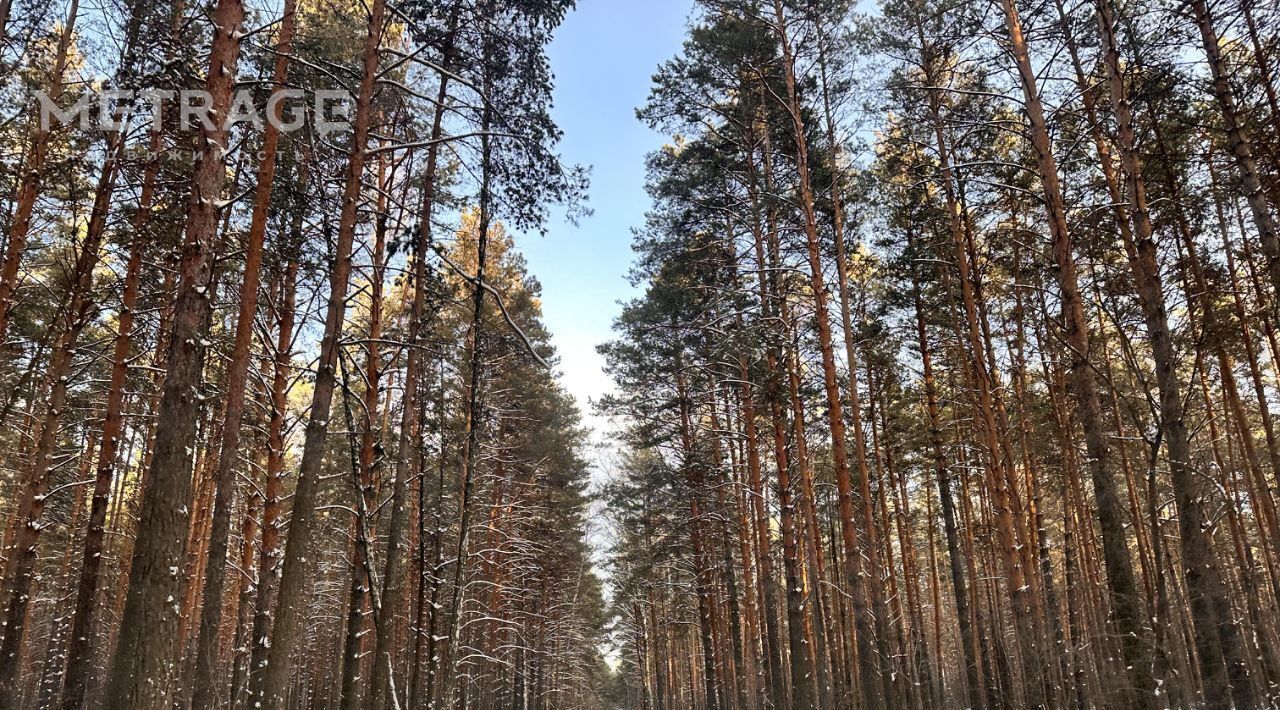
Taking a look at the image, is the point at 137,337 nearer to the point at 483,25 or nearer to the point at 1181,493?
the point at 483,25

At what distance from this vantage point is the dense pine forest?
6.58 metres

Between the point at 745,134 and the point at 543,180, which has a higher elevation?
the point at 745,134

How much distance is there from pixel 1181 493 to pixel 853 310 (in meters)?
8.45

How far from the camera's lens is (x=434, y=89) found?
37.6 ft

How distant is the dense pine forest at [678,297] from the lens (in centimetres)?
658

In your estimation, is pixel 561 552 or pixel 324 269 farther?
pixel 561 552

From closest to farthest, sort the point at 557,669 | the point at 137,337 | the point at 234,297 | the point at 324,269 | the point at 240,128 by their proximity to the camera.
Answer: the point at 324,269
the point at 240,128
the point at 137,337
the point at 234,297
the point at 557,669

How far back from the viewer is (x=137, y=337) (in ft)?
35.8

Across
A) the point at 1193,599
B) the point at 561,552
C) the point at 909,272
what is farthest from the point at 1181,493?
the point at 561,552

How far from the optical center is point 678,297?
16125 mm

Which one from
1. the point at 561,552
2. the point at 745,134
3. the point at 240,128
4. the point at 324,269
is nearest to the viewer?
the point at 324,269

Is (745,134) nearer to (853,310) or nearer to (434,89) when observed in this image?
(853,310)

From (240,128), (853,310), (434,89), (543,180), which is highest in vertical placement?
(434,89)

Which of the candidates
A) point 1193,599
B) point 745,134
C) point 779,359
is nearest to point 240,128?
point 745,134
